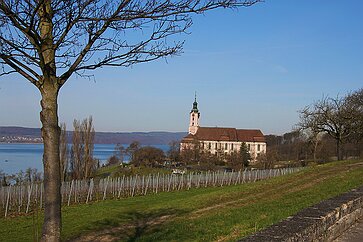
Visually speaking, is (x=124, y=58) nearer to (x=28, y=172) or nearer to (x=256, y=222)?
(x=256, y=222)

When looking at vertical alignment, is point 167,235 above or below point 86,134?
below

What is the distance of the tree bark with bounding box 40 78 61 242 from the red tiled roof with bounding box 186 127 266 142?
10433cm

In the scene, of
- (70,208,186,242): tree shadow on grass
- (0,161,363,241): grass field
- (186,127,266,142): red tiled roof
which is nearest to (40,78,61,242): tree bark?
(0,161,363,241): grass field

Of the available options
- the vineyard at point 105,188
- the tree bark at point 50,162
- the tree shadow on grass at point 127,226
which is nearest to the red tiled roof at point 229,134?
the vineyard at point 105,188

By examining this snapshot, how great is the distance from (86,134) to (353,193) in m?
40.1

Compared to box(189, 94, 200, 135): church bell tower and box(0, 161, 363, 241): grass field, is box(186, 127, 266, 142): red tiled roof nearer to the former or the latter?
box(189, 94, 200, 135): church bell tower

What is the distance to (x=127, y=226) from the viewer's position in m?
16.4

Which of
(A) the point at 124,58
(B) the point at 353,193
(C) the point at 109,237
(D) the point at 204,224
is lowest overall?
(C) the point at 109,237

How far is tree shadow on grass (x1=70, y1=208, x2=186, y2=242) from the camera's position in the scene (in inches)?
554

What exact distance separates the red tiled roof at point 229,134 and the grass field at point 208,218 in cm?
8564

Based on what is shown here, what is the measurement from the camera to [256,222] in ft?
30.8

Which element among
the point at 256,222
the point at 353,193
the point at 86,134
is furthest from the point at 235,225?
the point at 86,134

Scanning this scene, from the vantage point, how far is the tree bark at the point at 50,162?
4352 mm

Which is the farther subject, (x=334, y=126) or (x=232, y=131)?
(x=232, y=131)
